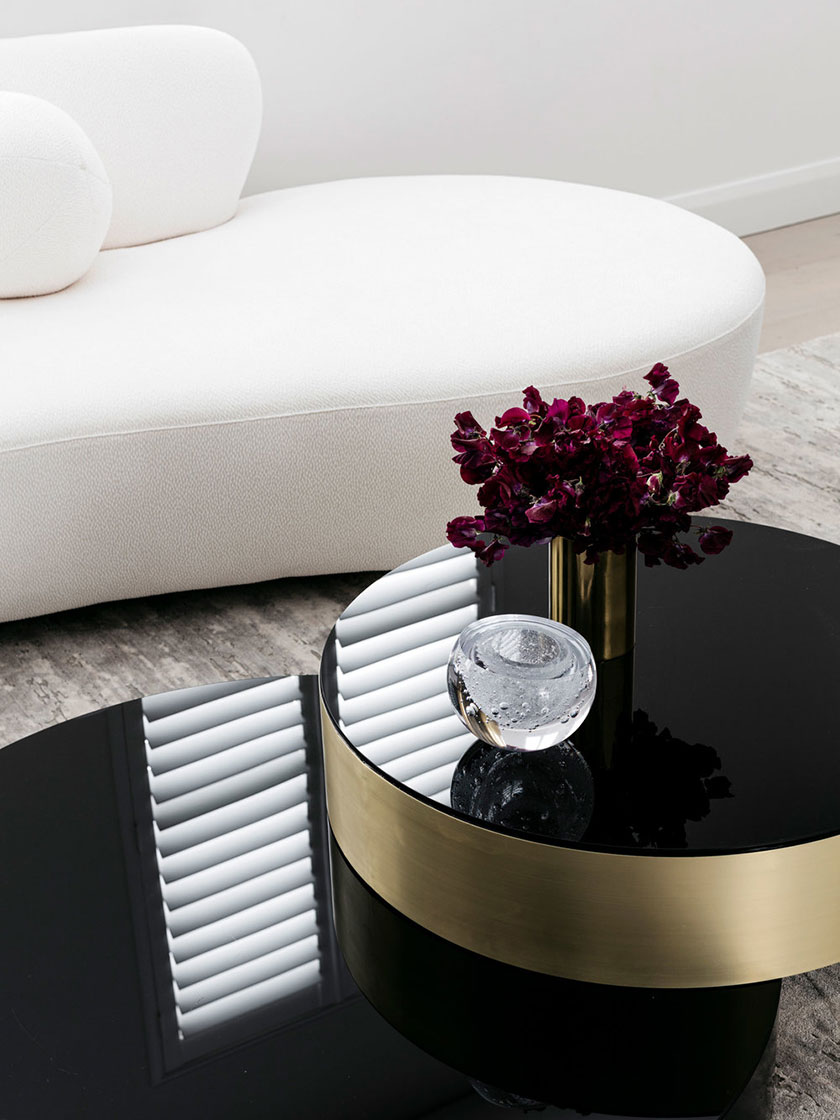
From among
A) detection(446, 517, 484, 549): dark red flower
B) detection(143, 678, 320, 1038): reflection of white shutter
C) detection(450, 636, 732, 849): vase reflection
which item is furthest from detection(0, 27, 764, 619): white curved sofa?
detection(450, 636, 732, 849): vase reflection

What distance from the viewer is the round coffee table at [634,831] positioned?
1135 mm

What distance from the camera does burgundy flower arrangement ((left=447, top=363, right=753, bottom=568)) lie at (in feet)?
3.95

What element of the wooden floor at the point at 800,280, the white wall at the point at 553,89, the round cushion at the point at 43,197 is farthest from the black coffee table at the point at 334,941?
the white wall at the point at 553,89

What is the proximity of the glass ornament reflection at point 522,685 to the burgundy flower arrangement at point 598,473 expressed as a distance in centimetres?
9

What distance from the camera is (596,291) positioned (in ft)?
7.18

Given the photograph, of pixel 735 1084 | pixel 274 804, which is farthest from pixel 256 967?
pixel 735 1084

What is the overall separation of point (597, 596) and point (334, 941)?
16.7 inches

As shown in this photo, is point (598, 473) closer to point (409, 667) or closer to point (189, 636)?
point (409, 667)

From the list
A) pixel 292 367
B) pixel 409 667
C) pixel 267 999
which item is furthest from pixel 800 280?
pixel 267 999

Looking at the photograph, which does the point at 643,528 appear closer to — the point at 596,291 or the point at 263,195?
the point at 596,291

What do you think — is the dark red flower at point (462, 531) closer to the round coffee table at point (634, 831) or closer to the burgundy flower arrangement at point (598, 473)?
the burgundy flower arrangement at point (598, 473)

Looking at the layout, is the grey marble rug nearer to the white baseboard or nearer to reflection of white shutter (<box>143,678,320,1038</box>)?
reflection of white shutter (<box>143,678,320,1038</box>)

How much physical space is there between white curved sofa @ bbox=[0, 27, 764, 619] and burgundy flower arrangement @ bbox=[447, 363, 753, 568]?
0.76 meters

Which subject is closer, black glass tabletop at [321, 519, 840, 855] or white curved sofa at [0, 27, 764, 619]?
black glass tabletop at [321, 519, 840, 855]
